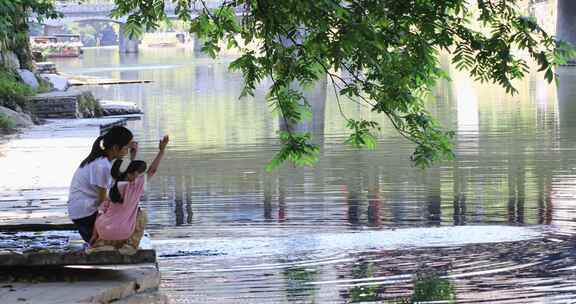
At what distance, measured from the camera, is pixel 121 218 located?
1016cm

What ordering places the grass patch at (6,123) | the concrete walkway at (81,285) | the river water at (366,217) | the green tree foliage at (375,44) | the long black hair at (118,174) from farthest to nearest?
the grass patch at (6,123)
the river water at (366,217)
the long black hair at (118,174)
the green tree foliage at (375,44)
the concrete walkway at (81,285)

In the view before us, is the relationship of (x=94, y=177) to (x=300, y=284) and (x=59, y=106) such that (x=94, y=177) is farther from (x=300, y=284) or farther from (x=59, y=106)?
(x=59, y=106)

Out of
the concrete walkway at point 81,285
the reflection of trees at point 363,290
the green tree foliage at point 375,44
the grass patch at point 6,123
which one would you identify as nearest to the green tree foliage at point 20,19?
the green tree foliage at point 375,44

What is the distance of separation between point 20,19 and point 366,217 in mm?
7199

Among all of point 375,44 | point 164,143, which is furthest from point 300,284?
point 375,44

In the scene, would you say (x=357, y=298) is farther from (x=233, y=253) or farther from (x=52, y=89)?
(x=52, y=89)

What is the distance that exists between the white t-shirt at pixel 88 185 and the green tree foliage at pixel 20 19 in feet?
6.70

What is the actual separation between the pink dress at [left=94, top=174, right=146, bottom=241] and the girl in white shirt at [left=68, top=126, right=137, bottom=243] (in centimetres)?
24

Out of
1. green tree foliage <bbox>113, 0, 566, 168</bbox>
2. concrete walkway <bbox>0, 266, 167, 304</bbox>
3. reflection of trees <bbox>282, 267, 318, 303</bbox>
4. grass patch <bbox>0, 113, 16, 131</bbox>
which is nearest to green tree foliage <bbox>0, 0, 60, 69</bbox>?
green tree foliage <bbox>113, 0, 566, 168</bbox>

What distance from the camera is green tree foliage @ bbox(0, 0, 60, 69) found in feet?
39.3

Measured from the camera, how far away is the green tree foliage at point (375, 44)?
9.66m

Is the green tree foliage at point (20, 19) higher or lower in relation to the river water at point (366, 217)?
higher

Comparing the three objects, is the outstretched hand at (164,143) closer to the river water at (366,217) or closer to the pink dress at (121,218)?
the pink dress at (121,218)

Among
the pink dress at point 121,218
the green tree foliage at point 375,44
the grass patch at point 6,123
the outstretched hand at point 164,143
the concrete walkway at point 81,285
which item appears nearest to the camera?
the concrete walkway at point 81,285
